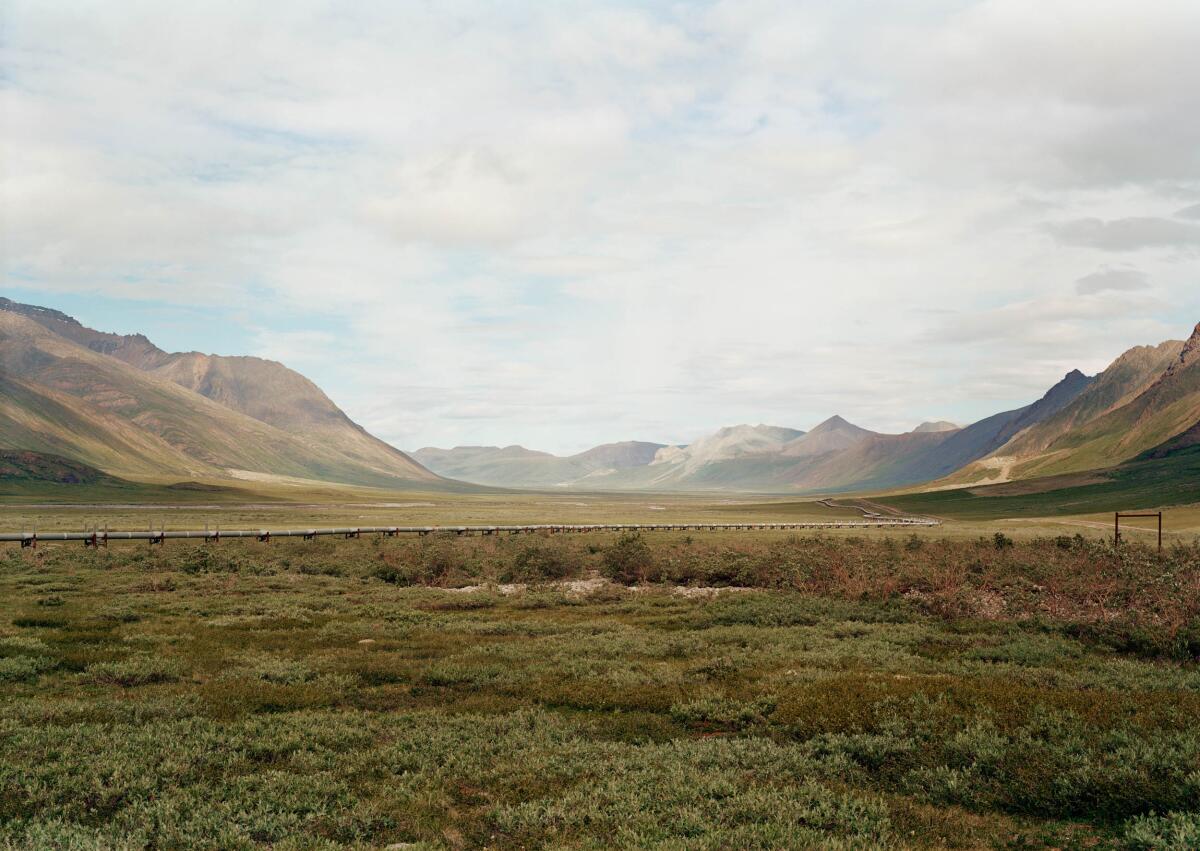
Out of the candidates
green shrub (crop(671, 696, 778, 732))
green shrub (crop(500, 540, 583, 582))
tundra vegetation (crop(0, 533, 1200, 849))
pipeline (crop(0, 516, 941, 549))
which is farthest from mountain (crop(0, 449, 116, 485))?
green shrub (crop(671, 696, 778, 732))

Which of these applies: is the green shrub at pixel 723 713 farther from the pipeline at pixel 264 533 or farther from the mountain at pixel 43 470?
the mountain at pixel 43 470

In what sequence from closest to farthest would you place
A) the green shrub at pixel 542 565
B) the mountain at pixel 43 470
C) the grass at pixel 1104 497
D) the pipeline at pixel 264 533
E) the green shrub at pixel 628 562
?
the green shrub at pixel 542 565 → the green shrub at pixel 628 562 → the pipeline at pixel 264 533 → the grass at pixel 1104 497 → the mountain at pixel 43 470

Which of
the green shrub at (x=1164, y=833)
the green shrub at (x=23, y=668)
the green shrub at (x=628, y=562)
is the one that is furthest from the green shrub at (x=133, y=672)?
the green shrub at (x=628, y=562)

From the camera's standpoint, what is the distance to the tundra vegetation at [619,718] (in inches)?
414

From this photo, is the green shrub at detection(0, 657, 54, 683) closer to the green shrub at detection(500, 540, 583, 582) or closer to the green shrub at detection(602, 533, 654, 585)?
the green shrub at detection(500, 540, 583, 582)

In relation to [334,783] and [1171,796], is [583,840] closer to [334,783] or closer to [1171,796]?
[334,783]

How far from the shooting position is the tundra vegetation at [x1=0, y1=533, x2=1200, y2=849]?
1052cm

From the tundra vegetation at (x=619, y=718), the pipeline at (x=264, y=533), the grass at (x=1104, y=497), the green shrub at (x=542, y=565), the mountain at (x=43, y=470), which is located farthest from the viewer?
the mountain at (x=43, y=470)

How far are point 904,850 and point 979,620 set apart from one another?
67.8 ft

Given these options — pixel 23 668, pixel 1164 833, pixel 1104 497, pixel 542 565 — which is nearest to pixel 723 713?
pixel 1164 833

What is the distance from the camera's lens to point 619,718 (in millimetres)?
16078

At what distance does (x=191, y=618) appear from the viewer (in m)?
27.8

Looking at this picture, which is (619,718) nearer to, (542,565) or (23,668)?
(23,668)

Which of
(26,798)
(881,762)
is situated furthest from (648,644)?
(26,798)
